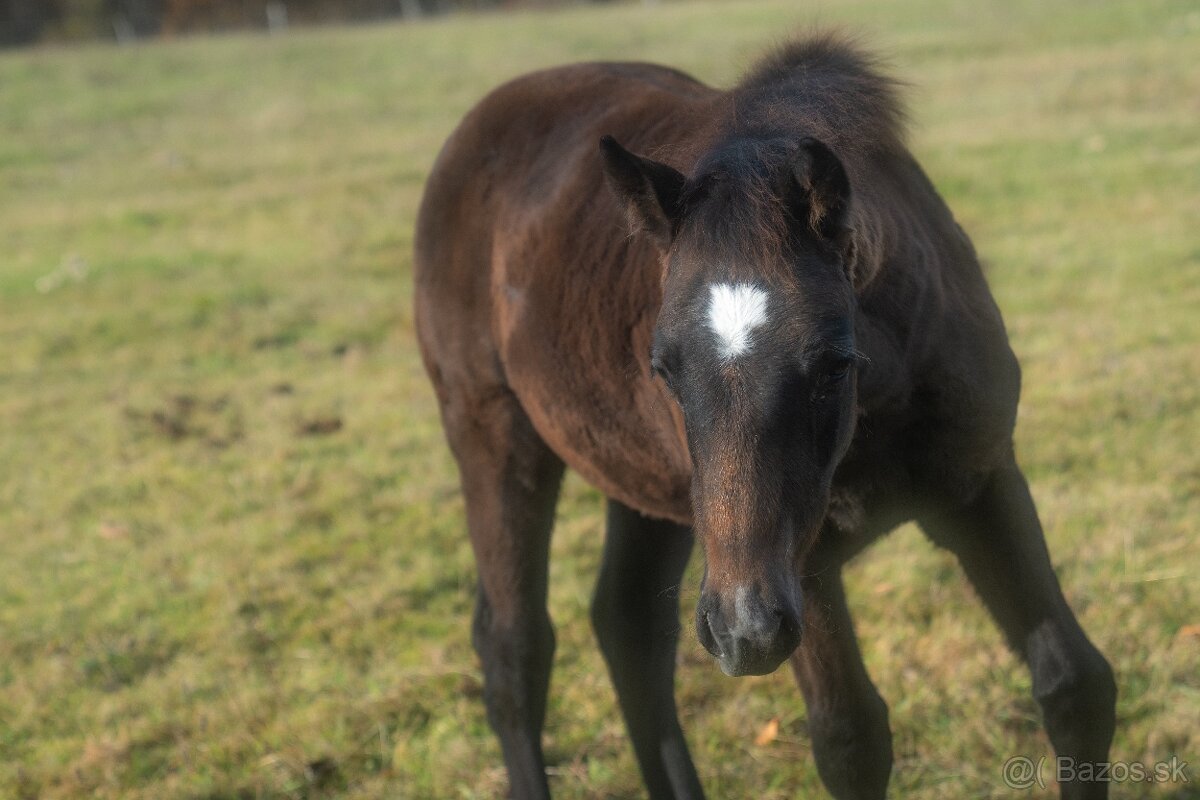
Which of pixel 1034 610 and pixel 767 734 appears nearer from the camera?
pixel 1034 610

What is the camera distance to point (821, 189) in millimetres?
2234

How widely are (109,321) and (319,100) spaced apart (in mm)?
12257

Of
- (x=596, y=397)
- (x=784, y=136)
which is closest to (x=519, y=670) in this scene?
(x=596, y=397)

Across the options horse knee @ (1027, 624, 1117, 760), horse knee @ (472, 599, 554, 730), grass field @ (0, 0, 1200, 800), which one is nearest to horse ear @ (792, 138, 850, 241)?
grass field @ (0, 0, 1200, 800)

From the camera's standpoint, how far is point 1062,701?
9.80 feet

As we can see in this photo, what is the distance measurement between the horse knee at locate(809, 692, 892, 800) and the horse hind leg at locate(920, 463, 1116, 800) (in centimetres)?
38

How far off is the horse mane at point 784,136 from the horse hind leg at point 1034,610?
0.78 m

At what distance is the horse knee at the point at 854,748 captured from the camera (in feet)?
10.0

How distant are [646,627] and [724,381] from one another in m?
1.71

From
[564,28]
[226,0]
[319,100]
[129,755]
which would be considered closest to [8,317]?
[129,755]

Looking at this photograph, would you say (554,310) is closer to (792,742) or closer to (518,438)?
(518,438)

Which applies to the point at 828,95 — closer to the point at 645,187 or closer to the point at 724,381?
the point at 645,187

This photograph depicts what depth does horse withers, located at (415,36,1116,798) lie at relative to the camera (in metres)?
2.20

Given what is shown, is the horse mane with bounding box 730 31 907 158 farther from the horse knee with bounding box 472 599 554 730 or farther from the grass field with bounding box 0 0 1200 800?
the horse knee with bounding box 472 599 554 730
